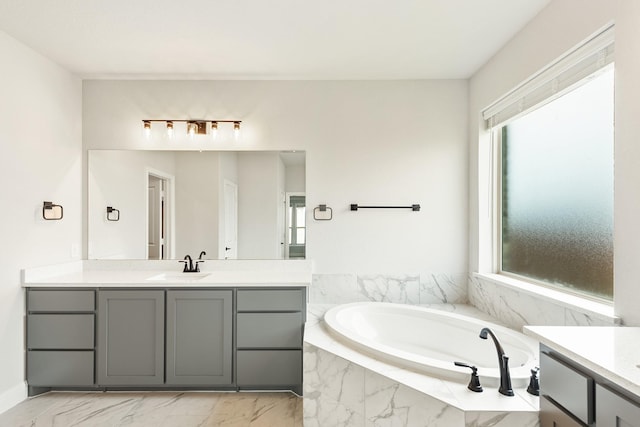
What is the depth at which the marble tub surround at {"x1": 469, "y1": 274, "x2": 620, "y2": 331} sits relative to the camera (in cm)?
175

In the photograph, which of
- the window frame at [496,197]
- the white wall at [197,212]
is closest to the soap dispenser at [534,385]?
the window frame at [496,197]

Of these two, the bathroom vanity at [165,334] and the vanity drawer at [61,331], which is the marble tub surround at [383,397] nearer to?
the bathroom vanity at [165,334]

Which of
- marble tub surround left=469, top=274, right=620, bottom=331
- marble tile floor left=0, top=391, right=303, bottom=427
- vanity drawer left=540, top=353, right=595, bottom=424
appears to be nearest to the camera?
vanity drawer left=540, top=353, right=595, bottom=424

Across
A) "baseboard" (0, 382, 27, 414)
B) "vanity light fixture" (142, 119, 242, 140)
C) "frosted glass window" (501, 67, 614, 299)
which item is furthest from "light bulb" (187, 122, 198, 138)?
"frosted glass window" (501, 67, 614, 299)

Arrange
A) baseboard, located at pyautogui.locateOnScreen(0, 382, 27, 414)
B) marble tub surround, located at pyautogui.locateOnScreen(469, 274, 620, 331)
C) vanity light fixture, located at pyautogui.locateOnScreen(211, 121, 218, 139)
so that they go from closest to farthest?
marble tub surround, located at pyautogui.locateOnScreen(469, 274, 620, 331) < baseboard, located at pyautogui.locateOnScreen(0, 382, 27, 414) < vanity light fixture, located at pyautogui.locateOnScreen(211, 121, 218, 139)

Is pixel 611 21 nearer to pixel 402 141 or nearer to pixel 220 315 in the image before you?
pixel 402 141

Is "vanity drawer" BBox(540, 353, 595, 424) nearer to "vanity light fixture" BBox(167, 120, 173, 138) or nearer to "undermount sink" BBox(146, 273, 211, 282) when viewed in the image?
"undermount sink" BBox(146, 273, 211, 282)

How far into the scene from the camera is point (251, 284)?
8.30ft

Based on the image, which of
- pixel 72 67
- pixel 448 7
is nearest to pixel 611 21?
pixel 448 7

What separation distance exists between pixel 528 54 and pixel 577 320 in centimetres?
162

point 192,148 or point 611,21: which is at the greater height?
point 611,21

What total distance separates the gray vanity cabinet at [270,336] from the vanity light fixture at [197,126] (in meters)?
1.43

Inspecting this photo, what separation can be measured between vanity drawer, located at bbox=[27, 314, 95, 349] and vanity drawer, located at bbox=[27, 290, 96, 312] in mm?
51

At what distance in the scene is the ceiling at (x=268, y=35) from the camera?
2.08m
